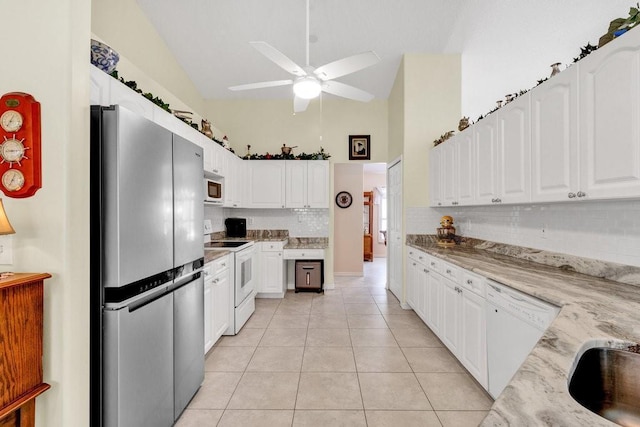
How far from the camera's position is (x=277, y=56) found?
7.93 feet

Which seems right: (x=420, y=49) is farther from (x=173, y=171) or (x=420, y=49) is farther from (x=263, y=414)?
(x=263, y=414)

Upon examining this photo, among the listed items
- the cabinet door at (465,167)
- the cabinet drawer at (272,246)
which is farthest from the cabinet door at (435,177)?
the cabinet drawer at (272,246)

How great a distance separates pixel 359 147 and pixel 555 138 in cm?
360

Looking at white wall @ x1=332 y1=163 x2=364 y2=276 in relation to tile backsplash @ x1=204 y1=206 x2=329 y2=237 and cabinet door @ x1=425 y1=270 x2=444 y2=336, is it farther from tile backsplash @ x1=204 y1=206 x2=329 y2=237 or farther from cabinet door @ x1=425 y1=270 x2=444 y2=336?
cabinet door @ x1=425 y1=270 x2=444 y2=336

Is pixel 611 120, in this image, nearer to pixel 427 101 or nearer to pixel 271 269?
pixel 427 101

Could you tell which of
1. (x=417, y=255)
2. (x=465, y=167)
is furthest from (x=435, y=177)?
(x=417, y=255)

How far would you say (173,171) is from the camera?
72.2 inches

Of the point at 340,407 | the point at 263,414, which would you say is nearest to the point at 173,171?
the point at 263,414

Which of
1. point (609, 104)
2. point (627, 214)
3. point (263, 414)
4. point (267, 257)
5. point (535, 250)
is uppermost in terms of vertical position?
point (609, 104)

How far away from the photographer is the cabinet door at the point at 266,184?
5082mm

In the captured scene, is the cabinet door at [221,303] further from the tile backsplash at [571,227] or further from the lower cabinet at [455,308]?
the tile backsplash at [571,227]

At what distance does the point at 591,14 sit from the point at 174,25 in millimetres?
4467

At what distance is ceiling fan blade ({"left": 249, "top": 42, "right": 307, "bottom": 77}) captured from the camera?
228 cm

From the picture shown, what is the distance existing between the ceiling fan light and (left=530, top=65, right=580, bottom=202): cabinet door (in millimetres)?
1687
